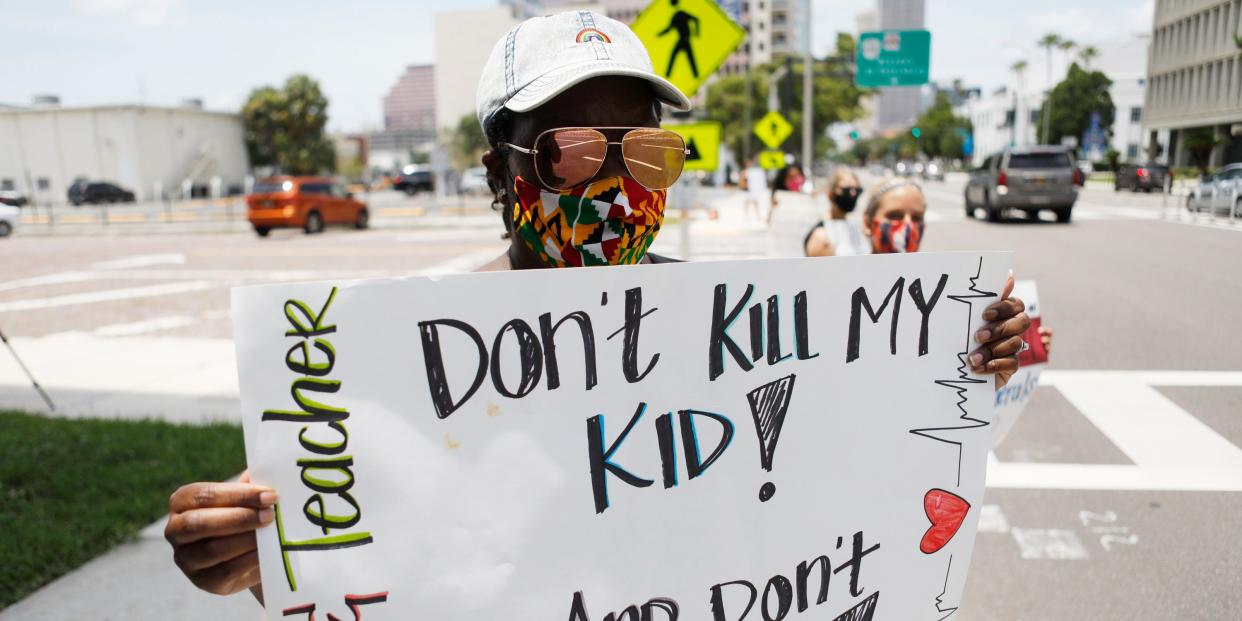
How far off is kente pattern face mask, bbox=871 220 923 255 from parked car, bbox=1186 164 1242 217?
48.2ft

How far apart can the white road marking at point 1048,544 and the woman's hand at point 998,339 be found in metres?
2.38

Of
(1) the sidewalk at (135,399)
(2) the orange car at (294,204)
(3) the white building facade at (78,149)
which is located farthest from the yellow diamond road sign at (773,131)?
(3) the white building facade at (78,149)

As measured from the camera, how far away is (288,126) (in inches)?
2542

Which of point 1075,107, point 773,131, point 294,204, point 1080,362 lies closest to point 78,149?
point 294,204

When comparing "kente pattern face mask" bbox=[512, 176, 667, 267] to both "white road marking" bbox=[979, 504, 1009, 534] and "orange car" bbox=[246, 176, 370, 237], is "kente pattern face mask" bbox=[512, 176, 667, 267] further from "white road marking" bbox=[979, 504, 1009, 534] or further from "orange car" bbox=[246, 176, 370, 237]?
"orange car" bbox=[246, 176, 370, 237]

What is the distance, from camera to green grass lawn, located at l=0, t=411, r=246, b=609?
341 centimetres

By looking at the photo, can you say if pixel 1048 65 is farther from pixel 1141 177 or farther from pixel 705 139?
pixel 705 139

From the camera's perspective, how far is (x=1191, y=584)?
312 cm

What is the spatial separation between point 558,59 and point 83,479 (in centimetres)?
404

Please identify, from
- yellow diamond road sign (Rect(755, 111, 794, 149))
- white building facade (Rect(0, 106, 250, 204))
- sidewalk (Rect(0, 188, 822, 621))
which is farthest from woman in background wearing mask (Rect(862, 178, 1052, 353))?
white building facade (Rect(0, 106, 250, 204))

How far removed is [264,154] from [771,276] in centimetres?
7187

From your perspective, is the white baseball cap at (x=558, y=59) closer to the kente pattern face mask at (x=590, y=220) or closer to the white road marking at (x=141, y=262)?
the kente pattern face mask at (x=590, y=220)

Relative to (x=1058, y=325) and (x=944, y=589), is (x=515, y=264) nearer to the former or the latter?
(x=944, y=589)

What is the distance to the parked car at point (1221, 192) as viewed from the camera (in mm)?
15875
